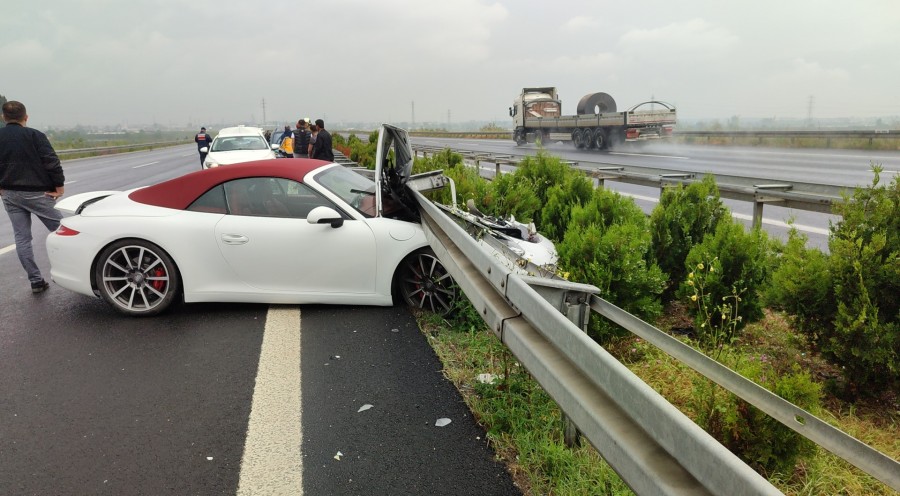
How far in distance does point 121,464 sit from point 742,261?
161 inches

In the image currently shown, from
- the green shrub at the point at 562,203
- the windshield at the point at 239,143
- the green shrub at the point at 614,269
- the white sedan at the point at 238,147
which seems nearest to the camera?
the green shrub at the point at 614,269

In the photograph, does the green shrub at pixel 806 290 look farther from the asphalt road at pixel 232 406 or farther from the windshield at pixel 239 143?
the windshield at pixel 239 143

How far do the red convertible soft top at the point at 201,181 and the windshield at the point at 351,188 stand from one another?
240 mm

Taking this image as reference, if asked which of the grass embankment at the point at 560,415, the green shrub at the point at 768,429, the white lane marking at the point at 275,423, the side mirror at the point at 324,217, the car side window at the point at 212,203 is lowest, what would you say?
the white lane marking at the point at 275,423

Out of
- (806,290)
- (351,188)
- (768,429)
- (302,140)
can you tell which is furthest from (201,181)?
(302,140)

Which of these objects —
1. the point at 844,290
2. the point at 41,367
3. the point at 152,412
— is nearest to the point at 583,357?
the point at 844,290

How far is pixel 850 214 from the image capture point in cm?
379

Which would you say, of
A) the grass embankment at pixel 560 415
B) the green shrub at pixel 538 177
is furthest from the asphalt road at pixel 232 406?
the green shrub at pixel 538 177

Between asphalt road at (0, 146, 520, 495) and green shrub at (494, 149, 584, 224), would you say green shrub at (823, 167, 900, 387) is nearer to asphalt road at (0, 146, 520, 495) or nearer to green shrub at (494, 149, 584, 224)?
asphalt road at (0, 146, 520, 495)

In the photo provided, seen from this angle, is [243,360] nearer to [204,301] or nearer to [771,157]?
[204,301]

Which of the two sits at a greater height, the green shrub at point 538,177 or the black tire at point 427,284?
the green shrub at point 538,177

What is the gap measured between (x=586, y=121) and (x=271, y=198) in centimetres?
2883

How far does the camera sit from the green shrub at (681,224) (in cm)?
562

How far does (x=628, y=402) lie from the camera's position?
2008mm
